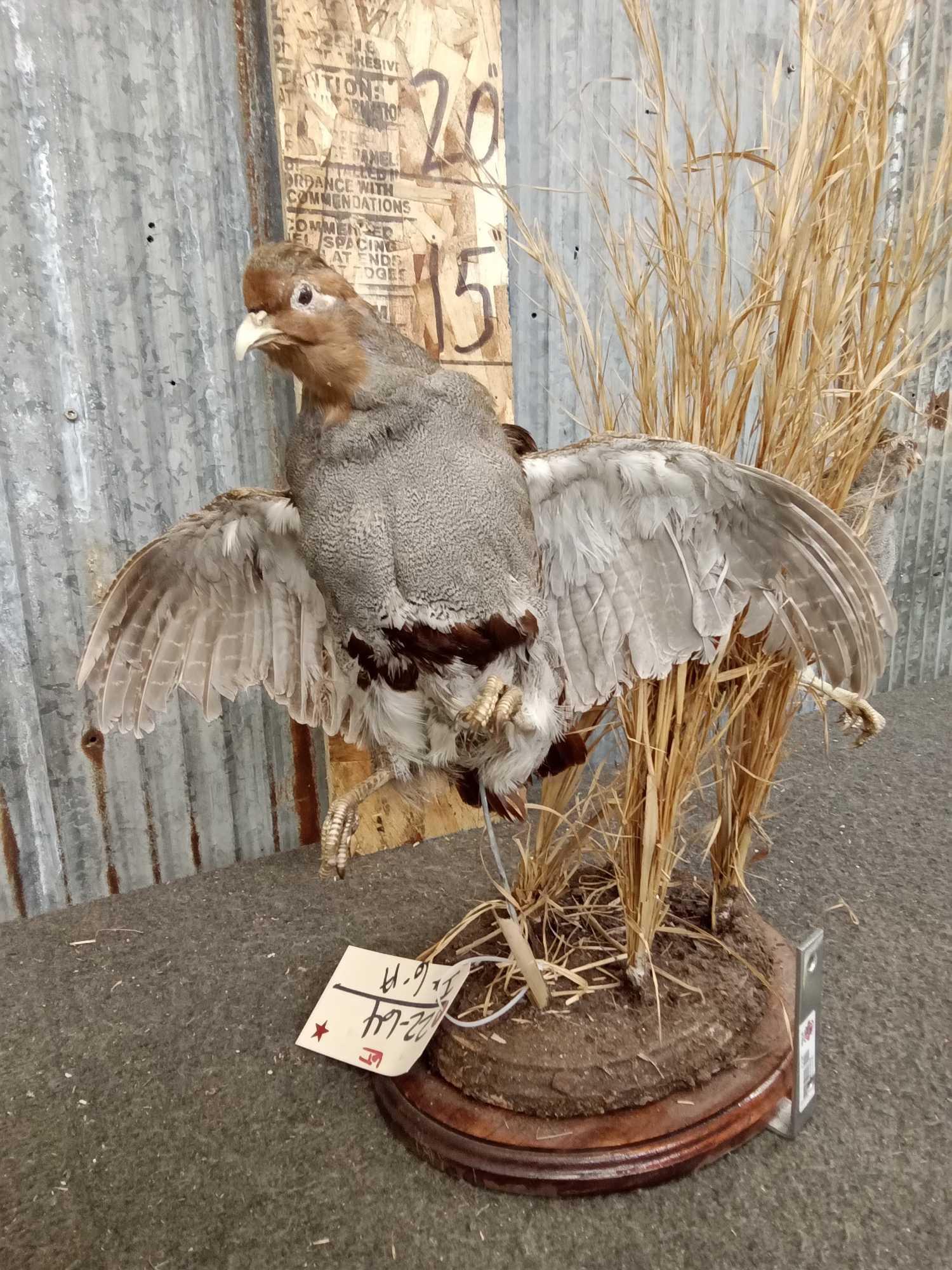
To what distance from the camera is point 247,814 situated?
5.57ft

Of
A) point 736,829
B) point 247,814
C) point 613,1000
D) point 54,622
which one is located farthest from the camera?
point 247,814

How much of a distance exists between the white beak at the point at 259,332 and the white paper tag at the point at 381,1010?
0.79 metres

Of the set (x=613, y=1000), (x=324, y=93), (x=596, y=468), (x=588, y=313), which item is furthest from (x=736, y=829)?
(x=324, y=93)

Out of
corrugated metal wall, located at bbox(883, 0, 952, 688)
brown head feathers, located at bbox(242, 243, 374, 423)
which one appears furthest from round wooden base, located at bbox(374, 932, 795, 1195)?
corrugated metal wall, located at bbox(883, 0, 952, 688)

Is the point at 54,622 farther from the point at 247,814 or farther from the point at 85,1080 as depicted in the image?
the point at 85,1080

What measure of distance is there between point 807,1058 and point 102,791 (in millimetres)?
1315

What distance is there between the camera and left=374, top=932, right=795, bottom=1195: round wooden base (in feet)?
2.91

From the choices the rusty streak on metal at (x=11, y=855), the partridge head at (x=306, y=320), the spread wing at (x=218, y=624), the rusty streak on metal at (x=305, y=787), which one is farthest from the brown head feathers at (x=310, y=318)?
the rusty streak on metal at (x=11, y=855)

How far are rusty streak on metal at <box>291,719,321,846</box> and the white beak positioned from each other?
1029 mm

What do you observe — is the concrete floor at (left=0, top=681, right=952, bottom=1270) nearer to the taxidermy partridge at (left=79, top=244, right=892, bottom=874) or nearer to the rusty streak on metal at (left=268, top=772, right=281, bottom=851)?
the rusty streak on metal at (left=268, top=772, right=281, bottom=851)

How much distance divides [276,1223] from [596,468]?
921 mm

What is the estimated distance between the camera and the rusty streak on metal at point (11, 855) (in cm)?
149

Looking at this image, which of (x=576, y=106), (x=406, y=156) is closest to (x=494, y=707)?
(x=406, y=156)

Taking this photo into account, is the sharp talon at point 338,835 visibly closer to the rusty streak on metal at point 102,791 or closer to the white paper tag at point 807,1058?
the white paper tag at point 807,1058
